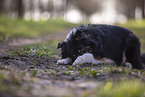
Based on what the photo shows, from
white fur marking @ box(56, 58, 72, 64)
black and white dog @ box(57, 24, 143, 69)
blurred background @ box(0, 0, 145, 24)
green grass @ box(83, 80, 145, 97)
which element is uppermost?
blurred background @ box(0, 0, 145, 24)

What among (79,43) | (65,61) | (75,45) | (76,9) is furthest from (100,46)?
(76,9)

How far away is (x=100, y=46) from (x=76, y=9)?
39.3m

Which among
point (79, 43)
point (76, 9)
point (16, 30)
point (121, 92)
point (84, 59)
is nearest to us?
point (121, 92)

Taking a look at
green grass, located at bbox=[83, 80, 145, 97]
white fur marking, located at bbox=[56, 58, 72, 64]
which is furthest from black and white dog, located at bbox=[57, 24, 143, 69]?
green grass, located at bbox=[83, 80, 145, 97]

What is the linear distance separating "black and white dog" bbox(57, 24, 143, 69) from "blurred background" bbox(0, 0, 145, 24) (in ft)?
80.4

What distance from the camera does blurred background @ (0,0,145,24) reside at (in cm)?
3141

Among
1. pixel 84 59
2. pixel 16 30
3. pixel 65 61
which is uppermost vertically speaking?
pixel 16 30

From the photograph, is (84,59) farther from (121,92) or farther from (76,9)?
(76,9)

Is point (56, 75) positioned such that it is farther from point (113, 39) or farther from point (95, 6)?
point (95, 6)

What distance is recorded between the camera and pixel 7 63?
397 cm

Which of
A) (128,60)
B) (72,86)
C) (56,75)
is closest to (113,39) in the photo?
(128,60)

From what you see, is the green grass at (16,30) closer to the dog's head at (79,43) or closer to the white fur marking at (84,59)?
the dog's head at (79,43)

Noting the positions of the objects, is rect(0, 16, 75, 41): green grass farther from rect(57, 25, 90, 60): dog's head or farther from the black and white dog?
the black and white dog

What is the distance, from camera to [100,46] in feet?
15.2
